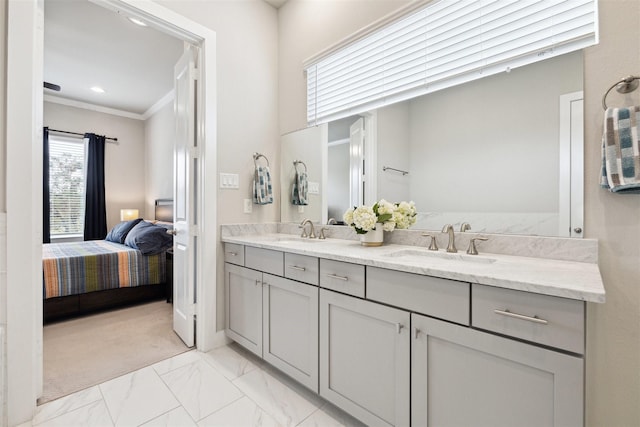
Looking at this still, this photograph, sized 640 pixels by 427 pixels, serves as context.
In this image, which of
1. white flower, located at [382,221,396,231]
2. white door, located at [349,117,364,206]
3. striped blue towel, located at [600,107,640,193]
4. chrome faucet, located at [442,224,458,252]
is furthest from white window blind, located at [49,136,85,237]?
striped blue towel, located at [600,107,640,193]

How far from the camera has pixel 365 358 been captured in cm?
132

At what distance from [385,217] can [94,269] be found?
296cm

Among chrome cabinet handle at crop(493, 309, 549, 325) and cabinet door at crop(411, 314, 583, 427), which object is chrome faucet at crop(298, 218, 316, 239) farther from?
chrome cabinet handle at crop(493, 309, 549, 325)

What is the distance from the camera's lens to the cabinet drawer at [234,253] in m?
2.09

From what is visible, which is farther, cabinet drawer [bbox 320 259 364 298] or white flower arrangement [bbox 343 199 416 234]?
white flower arrangement [bbox 343 199 416 234]

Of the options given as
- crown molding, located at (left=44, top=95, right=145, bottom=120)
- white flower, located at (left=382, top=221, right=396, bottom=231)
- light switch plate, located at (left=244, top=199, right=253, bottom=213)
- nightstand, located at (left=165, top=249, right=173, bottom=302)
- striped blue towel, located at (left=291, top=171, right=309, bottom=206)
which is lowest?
nightstand, located at (left=165, top=249, right=173, bottom=302)

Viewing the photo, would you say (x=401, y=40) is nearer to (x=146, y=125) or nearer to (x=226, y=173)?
(x=226, y=173)

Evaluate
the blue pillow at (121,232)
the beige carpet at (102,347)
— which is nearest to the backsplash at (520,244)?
the beige carpet at (102,347)

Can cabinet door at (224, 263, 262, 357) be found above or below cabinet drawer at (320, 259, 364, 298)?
below

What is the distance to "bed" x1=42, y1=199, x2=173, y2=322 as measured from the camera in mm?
2727

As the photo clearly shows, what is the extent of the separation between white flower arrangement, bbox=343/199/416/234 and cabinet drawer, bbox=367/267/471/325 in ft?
1.40

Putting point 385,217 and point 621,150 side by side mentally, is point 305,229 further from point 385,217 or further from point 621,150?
point 621,150

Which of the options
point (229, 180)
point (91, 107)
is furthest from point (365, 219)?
point (91, 107)

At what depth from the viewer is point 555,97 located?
1.32 metres
